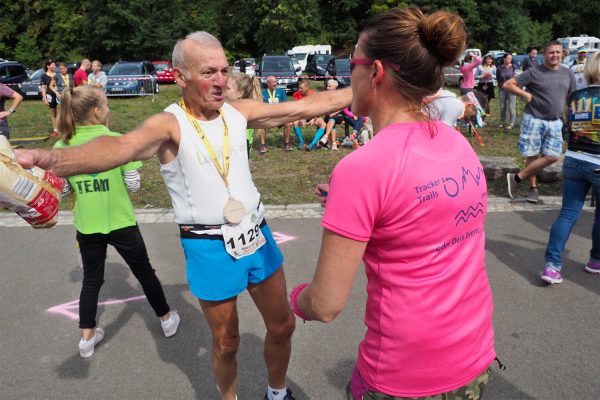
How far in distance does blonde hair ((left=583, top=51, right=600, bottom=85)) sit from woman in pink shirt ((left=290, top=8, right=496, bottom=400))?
3057 millimetres

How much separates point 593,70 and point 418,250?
134 inches

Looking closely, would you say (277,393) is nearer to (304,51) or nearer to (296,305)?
(296,305)

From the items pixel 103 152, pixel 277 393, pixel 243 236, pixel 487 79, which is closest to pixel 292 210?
pixel 277 393

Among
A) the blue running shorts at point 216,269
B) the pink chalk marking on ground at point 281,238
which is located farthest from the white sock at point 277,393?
the pink chalk marking on ground at point 281,238

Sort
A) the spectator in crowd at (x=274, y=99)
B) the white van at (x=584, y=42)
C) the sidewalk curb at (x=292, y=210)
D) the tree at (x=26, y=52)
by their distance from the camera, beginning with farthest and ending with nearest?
the tree at (x=26, y=52) → the white van at (x=584, y=42) → the spectator in crowd at (x=274, y=99) → the sidewalk curb at (x=292, y=210)

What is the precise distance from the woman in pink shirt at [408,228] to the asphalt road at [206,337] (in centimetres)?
160

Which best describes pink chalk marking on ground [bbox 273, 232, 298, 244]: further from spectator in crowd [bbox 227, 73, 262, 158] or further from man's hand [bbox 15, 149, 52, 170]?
man's hand [bbox 15, 149, 52, 170]

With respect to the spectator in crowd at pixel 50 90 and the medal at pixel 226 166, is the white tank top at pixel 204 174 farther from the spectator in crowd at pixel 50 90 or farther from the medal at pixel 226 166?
the spectator in crowd at pixel 50 90

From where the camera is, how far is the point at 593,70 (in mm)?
3871

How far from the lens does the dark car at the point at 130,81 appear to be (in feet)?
68.8

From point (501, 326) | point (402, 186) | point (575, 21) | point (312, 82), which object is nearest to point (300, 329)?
point (501, 326)

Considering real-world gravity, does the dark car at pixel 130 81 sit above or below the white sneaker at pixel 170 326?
above

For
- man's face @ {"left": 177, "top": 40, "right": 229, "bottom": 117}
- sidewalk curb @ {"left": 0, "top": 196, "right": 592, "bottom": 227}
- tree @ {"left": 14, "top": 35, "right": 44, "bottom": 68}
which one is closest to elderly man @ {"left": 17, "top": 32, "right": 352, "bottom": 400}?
man's face @ {"left": 177, "top": 40, "right": 229, "bottom": 117}

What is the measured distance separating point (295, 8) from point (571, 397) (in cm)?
3910
